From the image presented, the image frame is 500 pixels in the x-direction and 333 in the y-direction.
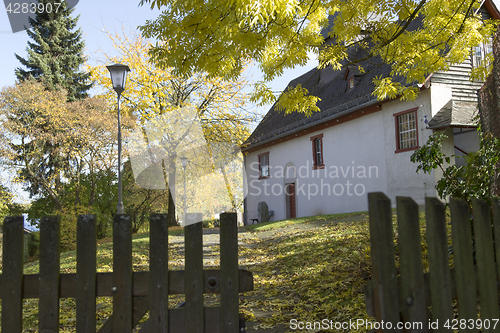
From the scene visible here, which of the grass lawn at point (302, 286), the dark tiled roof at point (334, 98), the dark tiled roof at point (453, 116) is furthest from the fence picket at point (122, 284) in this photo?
the dark tiled roof at point (453, 116)

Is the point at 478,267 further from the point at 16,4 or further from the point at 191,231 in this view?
the point at 16,4

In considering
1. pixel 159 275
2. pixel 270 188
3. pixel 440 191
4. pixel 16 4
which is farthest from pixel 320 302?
pixel 270 188

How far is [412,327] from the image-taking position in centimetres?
203

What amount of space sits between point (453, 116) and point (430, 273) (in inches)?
541

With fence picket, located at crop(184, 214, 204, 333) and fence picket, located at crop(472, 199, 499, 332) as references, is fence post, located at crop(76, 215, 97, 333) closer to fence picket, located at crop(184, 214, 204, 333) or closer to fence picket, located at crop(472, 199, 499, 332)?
fence picket, located at crop(184, 214, 204, 333)

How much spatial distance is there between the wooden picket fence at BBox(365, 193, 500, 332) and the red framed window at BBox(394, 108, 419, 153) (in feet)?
45.9

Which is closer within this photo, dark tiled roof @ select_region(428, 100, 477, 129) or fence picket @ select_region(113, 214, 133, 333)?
fence picket @ select_region(113, 214, 133, 333)

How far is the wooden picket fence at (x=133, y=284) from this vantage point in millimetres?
2129

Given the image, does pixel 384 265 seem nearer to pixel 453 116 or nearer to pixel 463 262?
pixel 463 262

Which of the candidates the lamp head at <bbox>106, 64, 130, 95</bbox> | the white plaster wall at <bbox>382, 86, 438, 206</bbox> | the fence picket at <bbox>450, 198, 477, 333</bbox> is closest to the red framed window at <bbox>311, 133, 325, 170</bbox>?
the white plaster wall at <bbox>382, 86, 438, 206</bbox>

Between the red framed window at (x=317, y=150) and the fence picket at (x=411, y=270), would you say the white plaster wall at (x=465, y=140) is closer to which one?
the red framed window at (x=317, y=150)

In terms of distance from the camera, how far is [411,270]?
2.03m

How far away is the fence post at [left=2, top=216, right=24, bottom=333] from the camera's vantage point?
7.13 ft

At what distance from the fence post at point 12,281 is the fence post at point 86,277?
1.11ft
